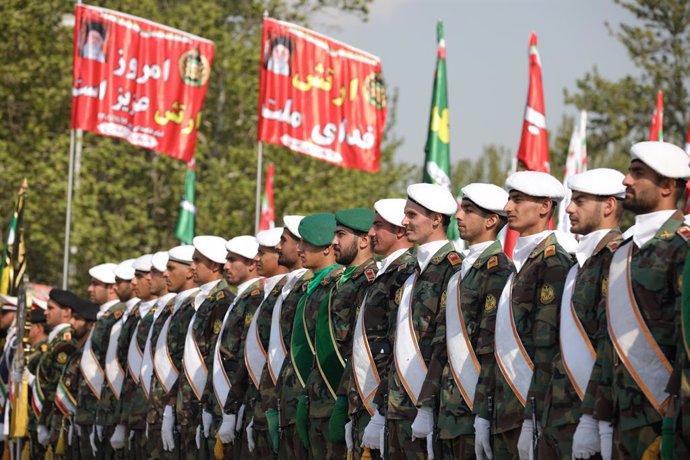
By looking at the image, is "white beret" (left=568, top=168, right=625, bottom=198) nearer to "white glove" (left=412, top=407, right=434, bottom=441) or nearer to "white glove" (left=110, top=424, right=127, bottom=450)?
"white glove" (left=412, top=407, right=434, bottom=441)

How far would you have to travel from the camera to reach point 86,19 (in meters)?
18.2

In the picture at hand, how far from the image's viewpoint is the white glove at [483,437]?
6.79 m

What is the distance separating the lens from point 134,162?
29641mm

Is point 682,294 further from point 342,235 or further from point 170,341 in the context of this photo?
point 170,341

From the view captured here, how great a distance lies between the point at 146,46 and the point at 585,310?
42.6 feet

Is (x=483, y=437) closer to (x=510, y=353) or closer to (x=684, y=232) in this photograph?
(x=510, y=353)

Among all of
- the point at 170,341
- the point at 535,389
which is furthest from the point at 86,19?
the point at 535,389

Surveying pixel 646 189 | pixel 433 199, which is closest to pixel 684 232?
pixel 646 189

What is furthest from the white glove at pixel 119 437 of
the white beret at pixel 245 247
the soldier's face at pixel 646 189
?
the soldier's face at pixel 646 189

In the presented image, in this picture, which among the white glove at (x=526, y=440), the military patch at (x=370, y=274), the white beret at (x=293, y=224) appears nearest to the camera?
the white glove at (x=526, y=440)

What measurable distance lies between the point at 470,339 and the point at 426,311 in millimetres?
474

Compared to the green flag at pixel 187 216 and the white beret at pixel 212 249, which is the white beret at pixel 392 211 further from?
the green flag at pixel 187 216

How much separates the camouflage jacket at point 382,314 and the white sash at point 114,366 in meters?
4.46

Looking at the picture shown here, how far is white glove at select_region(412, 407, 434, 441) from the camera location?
7234 millimetres
